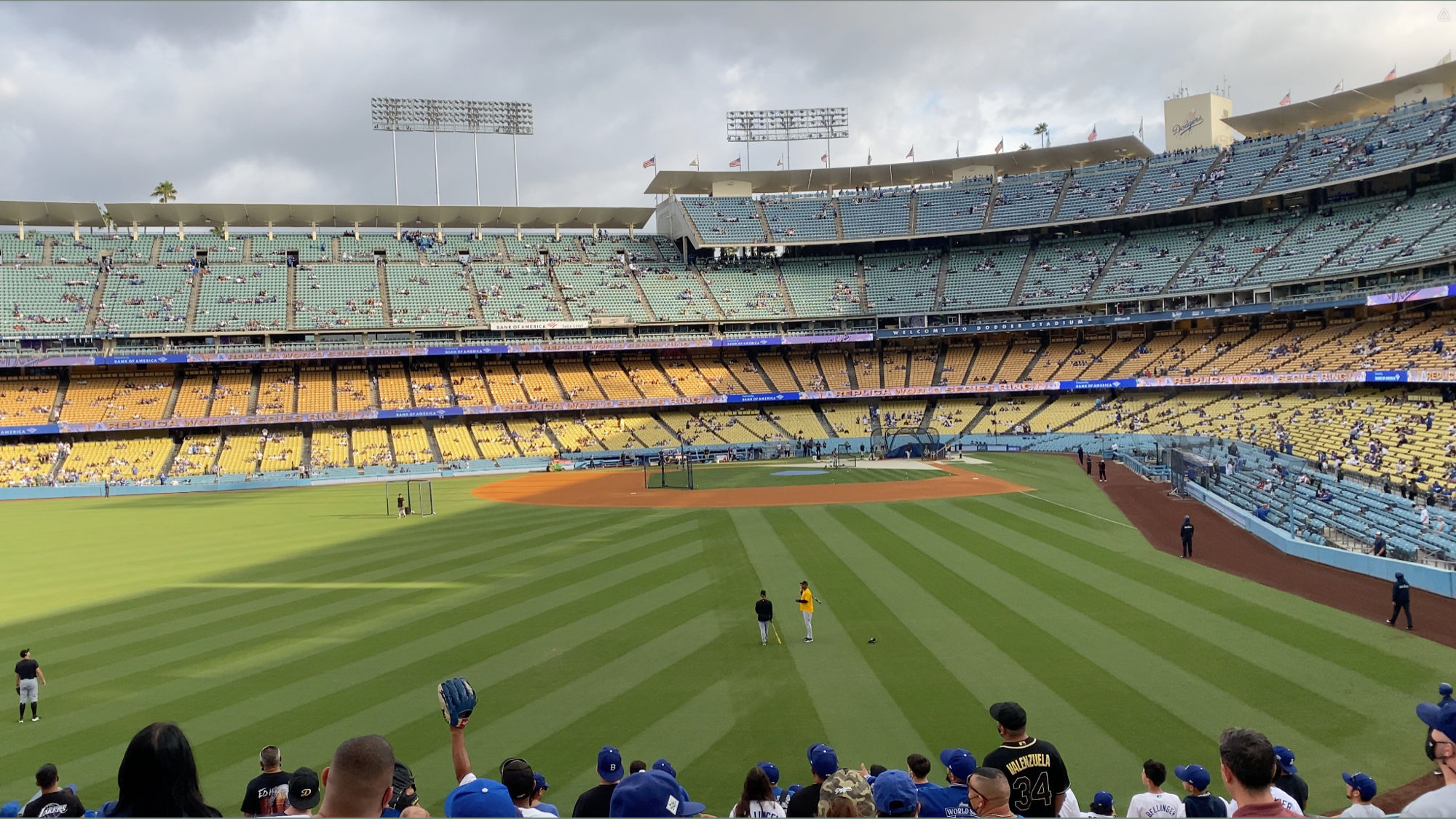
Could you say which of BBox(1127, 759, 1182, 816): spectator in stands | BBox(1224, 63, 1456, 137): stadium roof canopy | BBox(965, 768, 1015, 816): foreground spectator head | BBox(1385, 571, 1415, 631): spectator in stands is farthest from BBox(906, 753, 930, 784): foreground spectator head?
BBox(1224, 63, 1456, 137): stadium roof canopy

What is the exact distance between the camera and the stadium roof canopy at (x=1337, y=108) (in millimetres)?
59531

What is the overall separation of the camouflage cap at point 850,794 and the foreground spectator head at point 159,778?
10.1 feet

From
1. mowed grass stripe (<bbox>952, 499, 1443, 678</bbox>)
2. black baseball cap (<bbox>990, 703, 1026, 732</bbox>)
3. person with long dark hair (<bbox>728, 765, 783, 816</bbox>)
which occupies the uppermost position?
black baseball cap (<bbox>990, 703, 1026, 732</bbox>)

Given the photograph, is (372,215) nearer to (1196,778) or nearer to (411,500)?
(411,500)

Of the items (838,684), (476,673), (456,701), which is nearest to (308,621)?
(476,673)

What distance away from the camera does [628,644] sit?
1692cm

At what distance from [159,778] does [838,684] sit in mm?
11713

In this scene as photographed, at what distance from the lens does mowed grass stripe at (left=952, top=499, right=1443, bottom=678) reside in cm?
1452

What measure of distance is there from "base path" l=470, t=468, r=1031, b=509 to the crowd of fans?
97.5 feet

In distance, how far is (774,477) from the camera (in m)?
48.6

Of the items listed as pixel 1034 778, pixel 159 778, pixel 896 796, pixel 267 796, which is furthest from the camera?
pixel 267 796

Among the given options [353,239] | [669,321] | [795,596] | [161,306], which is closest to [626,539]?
[795,596]

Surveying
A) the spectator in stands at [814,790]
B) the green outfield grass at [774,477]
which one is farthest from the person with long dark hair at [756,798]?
the green outfield grass at [774,477]

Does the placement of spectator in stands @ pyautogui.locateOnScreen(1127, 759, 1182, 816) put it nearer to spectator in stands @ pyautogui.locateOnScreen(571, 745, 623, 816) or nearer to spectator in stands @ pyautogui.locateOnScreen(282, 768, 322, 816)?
spectator in stands @ pyautogui.locateOnScreen(571, 745, 623, 816)
